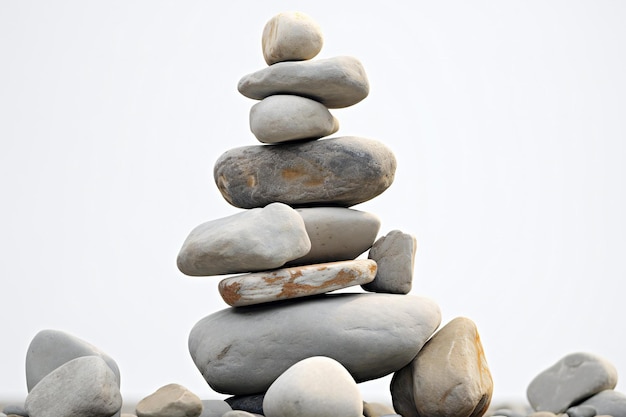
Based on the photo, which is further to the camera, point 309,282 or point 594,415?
point 594,415

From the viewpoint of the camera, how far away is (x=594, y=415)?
6.98 meters

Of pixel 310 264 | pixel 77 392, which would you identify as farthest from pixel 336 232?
pixel 77 392

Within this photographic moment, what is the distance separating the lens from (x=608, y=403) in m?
7.06

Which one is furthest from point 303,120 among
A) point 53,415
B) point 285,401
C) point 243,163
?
point 53,415

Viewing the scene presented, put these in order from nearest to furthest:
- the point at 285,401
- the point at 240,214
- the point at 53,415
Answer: the point at 285,401, the point at 53,415, the point at 240,214

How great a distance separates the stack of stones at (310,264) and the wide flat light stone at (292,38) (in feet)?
0.03

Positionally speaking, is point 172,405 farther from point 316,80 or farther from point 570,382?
point 570,382

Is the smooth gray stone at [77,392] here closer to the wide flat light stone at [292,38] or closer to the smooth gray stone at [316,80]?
the smooth gray stone at [316,80]

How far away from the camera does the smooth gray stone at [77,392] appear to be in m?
5.79

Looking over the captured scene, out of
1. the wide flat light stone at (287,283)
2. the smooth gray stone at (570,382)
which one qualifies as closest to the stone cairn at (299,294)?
the wide flat light stone at (287,283)

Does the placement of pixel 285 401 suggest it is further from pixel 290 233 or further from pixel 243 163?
pixel 243 163

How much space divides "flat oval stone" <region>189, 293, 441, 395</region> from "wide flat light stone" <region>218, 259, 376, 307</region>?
143mm

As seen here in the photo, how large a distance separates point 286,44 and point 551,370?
143 inches

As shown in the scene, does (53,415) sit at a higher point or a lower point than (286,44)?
lower
